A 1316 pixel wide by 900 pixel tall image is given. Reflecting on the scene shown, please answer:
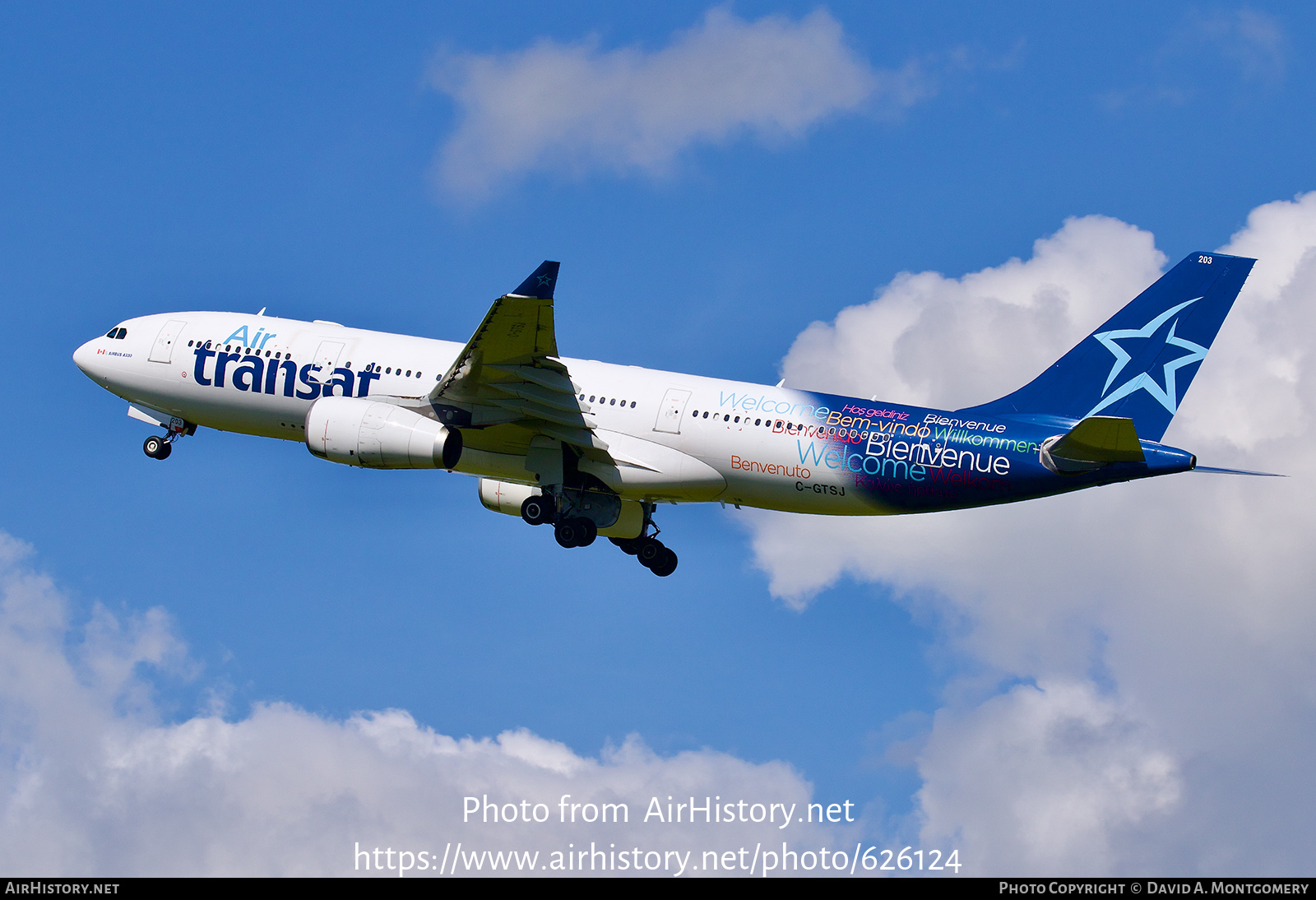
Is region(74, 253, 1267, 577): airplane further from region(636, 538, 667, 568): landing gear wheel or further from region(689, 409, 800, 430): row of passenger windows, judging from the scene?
region(636, 538, 667, 568): landing gear wheel

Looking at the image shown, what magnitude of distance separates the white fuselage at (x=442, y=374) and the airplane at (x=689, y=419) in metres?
0.05

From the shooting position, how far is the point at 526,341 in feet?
114

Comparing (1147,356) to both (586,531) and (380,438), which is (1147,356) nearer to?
(586,531)

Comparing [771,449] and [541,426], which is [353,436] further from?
[771,449]

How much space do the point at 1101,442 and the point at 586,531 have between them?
14139 mm

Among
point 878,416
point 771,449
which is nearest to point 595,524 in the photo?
point 771,449

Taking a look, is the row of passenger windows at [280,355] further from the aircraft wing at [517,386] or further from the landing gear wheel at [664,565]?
the landing gear wheel at [664,565]

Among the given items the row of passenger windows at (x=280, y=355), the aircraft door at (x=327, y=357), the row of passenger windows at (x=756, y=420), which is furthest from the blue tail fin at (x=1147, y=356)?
the aircraft door at (x=327, y=357)

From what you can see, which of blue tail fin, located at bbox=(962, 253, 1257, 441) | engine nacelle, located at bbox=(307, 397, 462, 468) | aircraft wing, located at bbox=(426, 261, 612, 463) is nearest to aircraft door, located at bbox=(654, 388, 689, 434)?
aircraft wing, located at bbox=(426, 261, 612, 463)

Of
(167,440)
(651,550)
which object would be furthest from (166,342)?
(651,550)

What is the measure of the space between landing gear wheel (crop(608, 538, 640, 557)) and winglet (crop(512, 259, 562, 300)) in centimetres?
1143

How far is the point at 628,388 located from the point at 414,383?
19.4ft

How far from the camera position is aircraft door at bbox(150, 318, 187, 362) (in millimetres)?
41438

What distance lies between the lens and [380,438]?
3600cm
